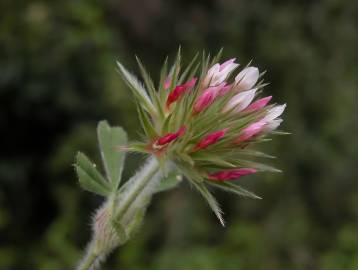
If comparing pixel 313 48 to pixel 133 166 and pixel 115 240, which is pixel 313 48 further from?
pixel 115 240

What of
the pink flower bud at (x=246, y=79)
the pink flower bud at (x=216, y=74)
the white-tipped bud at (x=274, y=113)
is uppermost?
the pink flower bud at (x=216, y=74)

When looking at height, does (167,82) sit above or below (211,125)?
above

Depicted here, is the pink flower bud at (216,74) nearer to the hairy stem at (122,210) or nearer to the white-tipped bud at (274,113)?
the white-tipped bud at (274,113)

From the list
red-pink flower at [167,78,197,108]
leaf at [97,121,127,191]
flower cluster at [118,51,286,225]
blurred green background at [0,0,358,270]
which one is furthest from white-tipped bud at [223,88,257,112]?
blurred green background at [0,0,358,270]

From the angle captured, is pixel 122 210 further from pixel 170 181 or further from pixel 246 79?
pixel 246 79

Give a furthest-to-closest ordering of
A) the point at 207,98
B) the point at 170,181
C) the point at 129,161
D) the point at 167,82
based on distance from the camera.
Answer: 1. the point at 129,161
2. the point at 170,181
3. the point at 167,82
4. the point at 207,98

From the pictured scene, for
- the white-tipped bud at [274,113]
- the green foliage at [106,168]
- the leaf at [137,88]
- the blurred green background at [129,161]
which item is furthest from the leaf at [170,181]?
the blurred green background at [129,161]

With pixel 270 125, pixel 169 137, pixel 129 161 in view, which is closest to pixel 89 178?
pixel 169 137

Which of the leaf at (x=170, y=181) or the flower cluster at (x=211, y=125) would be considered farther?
the leaf at (x=170, y=181)
